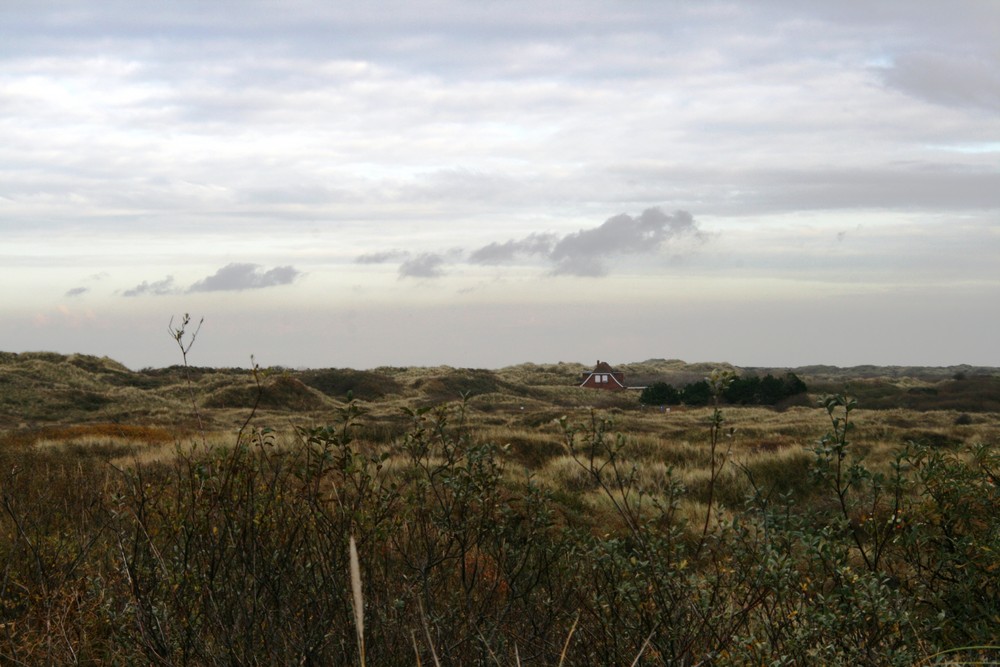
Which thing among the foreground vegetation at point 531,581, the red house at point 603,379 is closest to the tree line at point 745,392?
the red house at point 603,379

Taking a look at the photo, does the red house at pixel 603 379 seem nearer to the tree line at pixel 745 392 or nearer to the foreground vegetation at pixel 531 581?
the tree line at pixel 745 392

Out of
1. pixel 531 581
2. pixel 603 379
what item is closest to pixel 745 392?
pixel 603 379

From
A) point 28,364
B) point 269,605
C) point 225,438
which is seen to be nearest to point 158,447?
point 225,438

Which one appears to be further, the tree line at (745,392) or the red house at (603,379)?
the red house at (603,379)

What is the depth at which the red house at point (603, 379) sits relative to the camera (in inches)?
2657

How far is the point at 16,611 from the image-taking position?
5.81 meters

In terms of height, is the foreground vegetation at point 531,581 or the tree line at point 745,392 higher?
the foreground vegetation at point 531,581

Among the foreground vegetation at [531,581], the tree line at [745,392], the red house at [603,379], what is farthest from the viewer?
the red house at [603,379]

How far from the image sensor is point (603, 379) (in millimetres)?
68562

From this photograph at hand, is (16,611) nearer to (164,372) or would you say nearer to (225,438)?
(225,438)

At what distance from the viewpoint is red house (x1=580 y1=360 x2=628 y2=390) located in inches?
2657

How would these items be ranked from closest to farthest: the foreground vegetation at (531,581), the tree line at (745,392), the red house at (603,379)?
the foreground vegetation at (531,581), the tree line at (745,392), the red house at (603,379)

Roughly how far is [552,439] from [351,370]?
43.6 metres

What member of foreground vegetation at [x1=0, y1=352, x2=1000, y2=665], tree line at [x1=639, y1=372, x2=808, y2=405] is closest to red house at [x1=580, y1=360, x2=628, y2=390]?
tree line at [x1=639, y1=372, x2=808, y2=405]
